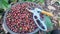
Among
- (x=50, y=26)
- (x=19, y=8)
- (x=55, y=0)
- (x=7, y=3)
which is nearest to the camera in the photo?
(x=19, y=8)

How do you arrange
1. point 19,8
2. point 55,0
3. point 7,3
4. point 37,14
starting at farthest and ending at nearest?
point 55,0
point 7,3
point 19,8
point 37,14

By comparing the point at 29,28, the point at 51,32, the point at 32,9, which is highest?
the point at 32,9

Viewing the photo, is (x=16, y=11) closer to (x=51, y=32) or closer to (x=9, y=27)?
(x=9, y=27)

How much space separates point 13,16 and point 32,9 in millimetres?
147

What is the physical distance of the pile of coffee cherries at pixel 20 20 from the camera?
1.41m

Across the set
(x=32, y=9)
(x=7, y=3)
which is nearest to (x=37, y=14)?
(x=32, y=9)

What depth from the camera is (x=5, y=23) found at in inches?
56.3

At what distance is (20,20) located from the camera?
1431 millimetres

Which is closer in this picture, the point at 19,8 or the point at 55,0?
the point at 19,8

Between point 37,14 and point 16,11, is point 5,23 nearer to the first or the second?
point 16,11

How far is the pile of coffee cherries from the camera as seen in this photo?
141 centimetres

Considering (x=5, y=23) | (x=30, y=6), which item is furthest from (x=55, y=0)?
(x=5, y=23)

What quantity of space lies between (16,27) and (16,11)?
131 mm

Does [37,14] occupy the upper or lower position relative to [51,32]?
upper
